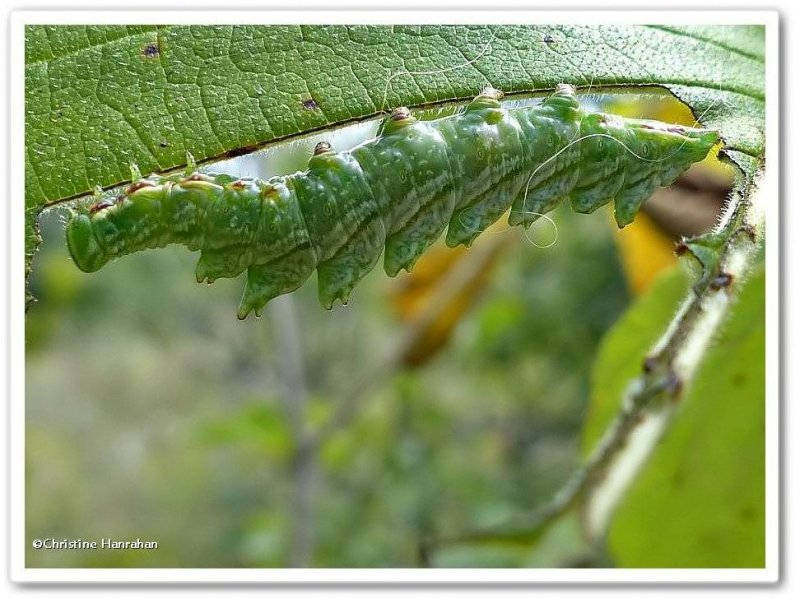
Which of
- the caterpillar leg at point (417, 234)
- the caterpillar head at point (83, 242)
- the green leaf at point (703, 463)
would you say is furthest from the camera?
the green leaf at point (703, 463)

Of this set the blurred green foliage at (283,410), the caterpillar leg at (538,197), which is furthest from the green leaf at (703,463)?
the blurred green foliage at (283,410)

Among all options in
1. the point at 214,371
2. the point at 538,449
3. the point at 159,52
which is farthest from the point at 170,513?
the point at 159,52

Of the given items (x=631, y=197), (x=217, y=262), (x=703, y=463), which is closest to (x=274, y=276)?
(x=217, y=262)

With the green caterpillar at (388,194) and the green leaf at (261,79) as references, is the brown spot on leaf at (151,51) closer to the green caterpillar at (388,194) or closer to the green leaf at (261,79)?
the green leaf at (261,79)

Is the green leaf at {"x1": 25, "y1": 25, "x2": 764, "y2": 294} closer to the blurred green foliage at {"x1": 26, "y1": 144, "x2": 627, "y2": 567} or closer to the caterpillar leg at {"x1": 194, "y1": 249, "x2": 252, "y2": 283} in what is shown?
the caterpillar leg at {"x1": 194, "y1": 249, "x2": 252, "y2": 283}
